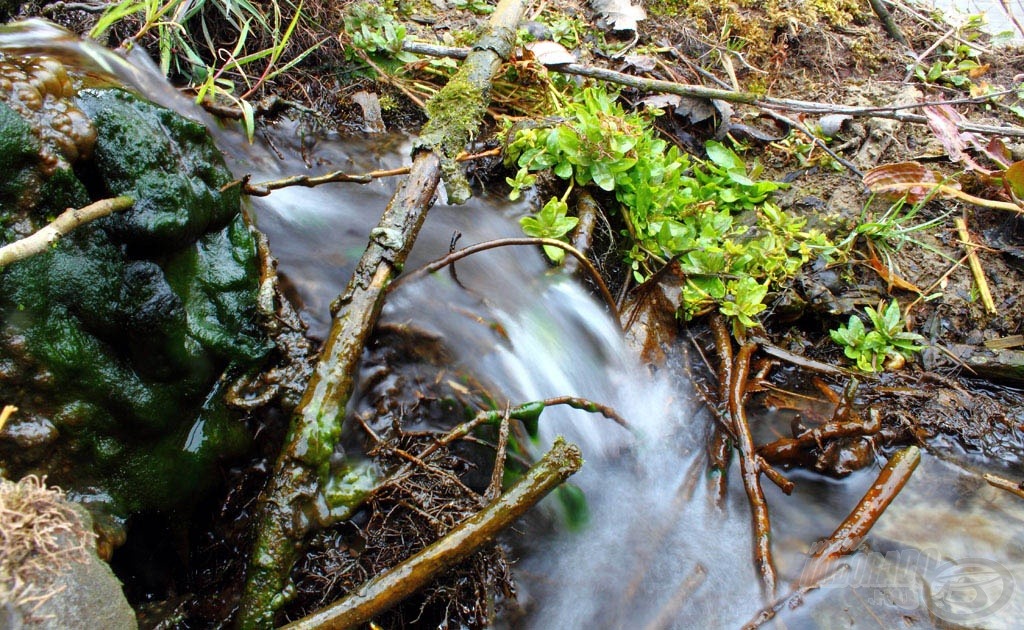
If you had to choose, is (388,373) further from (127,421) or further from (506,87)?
(506,87)

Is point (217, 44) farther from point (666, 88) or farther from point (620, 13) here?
point (620, 13)

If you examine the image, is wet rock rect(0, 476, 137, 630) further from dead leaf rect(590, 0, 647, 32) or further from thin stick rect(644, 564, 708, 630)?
dead leaf rect(590, 0, 647, 32)

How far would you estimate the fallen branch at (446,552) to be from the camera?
Result: 1487mm

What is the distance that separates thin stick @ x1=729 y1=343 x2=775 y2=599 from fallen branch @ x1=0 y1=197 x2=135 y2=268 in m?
2.11

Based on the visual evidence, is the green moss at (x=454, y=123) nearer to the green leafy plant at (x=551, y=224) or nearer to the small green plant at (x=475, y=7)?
the green leafy plant at (x=551, y=224)

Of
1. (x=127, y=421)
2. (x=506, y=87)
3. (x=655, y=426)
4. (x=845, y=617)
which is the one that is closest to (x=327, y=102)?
(x=506, y=87)

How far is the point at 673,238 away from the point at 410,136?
133 cm

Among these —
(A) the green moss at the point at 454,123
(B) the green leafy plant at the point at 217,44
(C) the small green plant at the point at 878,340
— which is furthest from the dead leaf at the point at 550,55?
(C) the small green plant at the point at 878,340

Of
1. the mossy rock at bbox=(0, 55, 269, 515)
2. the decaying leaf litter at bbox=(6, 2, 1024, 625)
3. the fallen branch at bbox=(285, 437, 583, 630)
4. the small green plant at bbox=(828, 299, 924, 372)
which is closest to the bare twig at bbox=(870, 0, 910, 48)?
the decaying leaf litter at bbox=(6, 2, 1024, 625)

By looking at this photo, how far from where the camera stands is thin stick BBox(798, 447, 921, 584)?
2107mm

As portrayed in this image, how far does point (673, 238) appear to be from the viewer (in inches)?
112

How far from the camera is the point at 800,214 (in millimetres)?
3262

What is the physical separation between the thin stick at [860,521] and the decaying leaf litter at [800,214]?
4 centimetres

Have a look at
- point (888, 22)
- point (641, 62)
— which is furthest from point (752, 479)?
point (888, 22)
